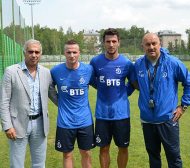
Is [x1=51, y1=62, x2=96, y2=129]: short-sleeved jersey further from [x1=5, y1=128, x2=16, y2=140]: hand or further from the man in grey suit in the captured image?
[x1=5, y1=128, x2=16, y2=140]: hand

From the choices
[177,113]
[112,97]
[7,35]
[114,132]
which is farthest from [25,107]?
[7,35]

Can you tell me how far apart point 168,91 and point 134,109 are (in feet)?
18.4

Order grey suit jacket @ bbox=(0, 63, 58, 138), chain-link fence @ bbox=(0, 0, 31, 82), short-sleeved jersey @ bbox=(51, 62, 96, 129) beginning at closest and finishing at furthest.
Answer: grey suit jacket @ bbox=(0, 63, 58, 138)
short-sleeved jersey @ bbox=(51, 62, 96, 129)
chain-link fence @ bbox=(0, 0, 31, 82)

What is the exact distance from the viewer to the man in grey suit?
305 cm

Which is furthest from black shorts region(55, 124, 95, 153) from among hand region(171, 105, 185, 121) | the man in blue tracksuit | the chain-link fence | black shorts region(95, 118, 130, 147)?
the chain-link fence

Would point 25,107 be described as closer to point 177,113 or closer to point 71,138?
point 71,138

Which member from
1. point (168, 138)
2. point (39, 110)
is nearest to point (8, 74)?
point (39, 110)

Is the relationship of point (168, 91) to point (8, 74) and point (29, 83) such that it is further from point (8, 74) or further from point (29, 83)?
point (8, 74)

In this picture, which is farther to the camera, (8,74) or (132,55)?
(132,55)

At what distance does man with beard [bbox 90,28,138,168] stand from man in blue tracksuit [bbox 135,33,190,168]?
1.36 feet

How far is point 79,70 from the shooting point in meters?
3.66

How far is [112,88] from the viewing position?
3797mm

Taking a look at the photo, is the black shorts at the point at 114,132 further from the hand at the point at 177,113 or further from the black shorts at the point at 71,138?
the hand at the point at 177,113

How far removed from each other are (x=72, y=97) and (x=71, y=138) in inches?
22.4
